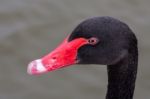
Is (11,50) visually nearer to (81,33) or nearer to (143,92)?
(143,92)

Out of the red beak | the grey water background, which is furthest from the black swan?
the grey water background

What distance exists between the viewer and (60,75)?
491cm

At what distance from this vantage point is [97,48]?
3.15 m

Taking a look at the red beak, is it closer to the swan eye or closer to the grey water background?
the swan eye

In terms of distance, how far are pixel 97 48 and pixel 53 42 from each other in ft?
6.64

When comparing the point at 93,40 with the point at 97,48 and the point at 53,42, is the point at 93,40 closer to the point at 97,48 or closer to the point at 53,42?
the point at 97,48

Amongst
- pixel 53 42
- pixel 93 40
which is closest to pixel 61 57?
pixel 93 40

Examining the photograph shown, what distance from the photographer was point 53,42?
16.8ft

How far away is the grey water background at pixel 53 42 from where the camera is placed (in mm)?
4801

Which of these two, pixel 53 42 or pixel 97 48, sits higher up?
pixel 53 42

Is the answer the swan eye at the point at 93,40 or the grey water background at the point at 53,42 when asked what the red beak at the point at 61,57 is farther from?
the grey water background at the point at 53,42

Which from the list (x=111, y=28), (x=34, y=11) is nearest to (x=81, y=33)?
(x=111, y=28)

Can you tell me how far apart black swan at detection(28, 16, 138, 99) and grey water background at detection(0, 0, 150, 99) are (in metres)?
1.60

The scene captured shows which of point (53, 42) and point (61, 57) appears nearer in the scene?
point (61, 57)
